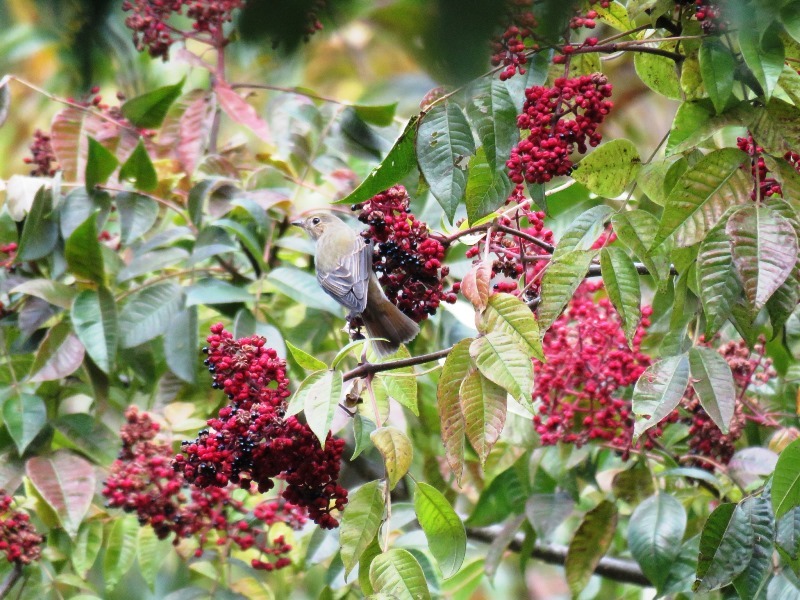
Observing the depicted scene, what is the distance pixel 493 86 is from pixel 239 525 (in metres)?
1.59

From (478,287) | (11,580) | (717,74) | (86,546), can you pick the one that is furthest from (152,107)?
(717,74)

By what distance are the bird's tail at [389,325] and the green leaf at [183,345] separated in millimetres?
551

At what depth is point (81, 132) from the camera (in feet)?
10.8

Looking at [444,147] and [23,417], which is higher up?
[444,147]

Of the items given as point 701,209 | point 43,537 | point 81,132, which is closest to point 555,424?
point 701,209

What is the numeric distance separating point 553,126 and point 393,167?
0.32m

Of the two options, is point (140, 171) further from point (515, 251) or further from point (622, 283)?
point (622, 283)

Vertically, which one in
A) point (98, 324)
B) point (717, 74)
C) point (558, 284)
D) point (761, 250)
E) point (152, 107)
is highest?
point (717, 74)

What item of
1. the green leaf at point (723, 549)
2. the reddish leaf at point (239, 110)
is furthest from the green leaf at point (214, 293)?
the green leaf at point (723, 549)

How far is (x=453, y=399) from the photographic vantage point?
1.84 meters

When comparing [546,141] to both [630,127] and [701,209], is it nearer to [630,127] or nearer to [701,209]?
[701,209]

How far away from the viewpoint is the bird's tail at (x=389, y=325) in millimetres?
2645

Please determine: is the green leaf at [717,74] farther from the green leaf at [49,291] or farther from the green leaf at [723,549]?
the green leaf at [49,291]

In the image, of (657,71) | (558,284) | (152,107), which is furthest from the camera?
(152,107)
